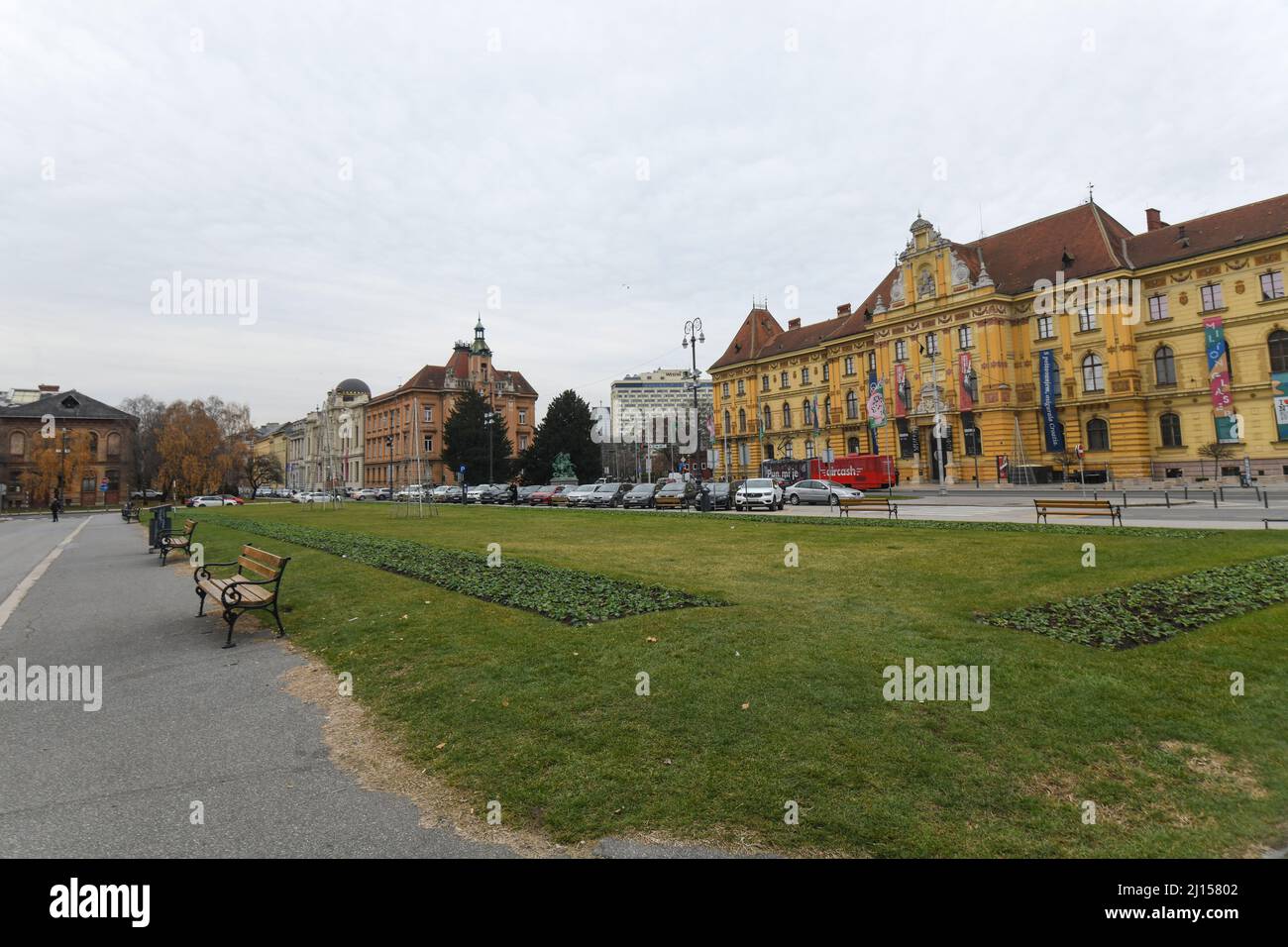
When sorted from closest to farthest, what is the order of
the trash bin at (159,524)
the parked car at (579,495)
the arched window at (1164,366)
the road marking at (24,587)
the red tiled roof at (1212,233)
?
the road marking at (24,587) < the trash bin at (159,524) < the red tiled roof at (1212,233) < the arched window at (1164,366) < the parked car at (579,495)

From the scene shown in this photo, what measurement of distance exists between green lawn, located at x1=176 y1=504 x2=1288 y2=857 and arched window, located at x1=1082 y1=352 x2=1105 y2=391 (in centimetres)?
4769

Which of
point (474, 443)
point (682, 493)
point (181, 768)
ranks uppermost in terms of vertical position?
point (474, 443)

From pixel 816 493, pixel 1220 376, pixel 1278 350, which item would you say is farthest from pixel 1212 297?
pixel 816 493

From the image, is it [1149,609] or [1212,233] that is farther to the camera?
[1212,233]

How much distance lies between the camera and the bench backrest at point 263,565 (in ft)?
28.7

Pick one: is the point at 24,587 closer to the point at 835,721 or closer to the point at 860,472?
the point at 835,721

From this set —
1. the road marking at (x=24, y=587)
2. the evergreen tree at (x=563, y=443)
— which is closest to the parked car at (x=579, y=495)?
the evergreen tree at (x=563, y=443)

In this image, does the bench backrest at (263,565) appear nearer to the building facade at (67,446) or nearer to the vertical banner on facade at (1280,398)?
the vertical banner on facade at (1280,398)

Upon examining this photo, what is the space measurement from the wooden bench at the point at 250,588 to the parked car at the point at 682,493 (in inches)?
1157

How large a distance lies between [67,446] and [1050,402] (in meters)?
105

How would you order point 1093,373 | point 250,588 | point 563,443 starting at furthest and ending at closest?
1. point 563,443
2. point 1093,373
3. point 250,588

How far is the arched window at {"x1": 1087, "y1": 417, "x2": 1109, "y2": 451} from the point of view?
48375mm

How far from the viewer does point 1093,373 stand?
49344 mm
